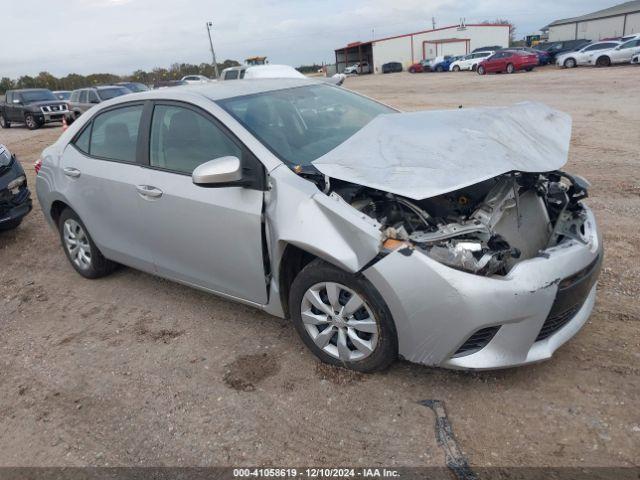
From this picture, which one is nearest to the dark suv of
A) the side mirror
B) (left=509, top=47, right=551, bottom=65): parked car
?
the side mirror

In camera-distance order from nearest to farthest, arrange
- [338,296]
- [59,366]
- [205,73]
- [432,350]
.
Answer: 1. [432,350]
2. [338,296]
3. [59,366]
4. [205,73]

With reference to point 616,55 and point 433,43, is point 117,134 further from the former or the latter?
point 433,43

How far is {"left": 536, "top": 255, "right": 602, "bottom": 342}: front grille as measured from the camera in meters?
2.63

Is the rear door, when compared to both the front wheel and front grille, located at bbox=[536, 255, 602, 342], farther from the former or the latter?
the front wheel

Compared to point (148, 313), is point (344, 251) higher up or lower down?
higher up

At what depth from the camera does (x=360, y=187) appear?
300 centimetres

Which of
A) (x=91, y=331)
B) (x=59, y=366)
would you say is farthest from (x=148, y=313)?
(x=59, y=366)

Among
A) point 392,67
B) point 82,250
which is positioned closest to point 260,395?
point 82,250

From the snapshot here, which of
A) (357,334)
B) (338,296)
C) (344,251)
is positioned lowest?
(357,334)

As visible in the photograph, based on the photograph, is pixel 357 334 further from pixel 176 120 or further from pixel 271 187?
pixel 176 120

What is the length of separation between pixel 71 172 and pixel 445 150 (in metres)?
3.24

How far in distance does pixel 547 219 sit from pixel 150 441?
108 inches

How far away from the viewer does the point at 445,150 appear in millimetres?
3000

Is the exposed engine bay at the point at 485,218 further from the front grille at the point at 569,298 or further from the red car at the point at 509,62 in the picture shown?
the red car at the point at 509,62
